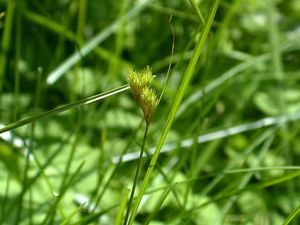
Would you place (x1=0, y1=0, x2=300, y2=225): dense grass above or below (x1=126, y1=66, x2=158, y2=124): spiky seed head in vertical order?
above

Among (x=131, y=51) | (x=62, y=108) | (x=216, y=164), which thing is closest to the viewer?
(x=62, y=108)

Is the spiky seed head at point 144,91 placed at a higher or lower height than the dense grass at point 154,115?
lower

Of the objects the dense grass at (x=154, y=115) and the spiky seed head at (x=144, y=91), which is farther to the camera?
the dense grass at (x=154, y=115)

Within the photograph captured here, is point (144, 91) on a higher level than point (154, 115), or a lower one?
lower

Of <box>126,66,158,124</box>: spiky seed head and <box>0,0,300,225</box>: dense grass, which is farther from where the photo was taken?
<box>0,0,300,225</box>: dense grass

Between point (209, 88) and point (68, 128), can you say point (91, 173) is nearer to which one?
point (68, 128)

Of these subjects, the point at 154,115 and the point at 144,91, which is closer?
the point at 144,91

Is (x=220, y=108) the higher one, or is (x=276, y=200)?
(x=220, y=108)

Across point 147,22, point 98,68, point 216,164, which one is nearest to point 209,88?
point 216,164
